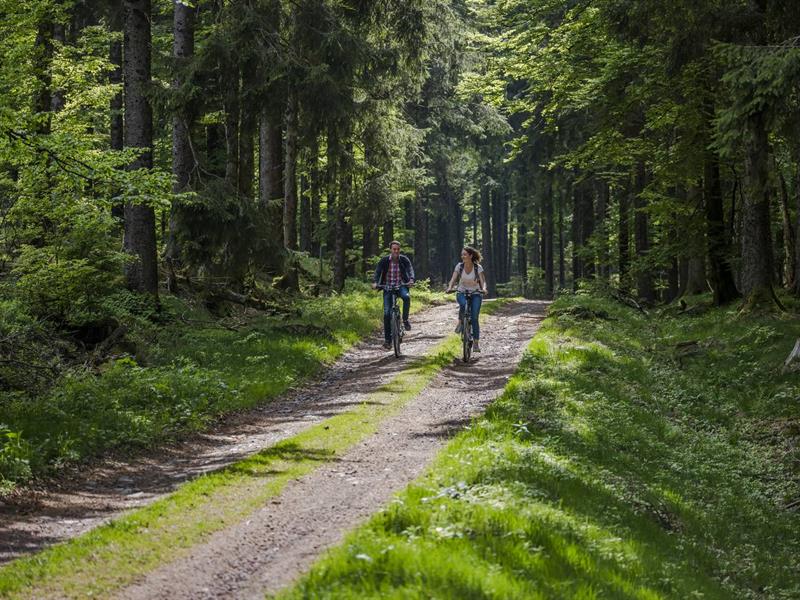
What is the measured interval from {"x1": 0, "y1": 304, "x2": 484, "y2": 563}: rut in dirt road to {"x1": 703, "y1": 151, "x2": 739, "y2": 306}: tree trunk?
33.2ft

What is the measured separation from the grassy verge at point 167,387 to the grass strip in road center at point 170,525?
69.6 inches

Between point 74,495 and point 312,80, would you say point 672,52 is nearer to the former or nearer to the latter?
point 312,80

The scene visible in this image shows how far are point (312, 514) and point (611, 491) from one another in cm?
331

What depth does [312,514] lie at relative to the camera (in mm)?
6473

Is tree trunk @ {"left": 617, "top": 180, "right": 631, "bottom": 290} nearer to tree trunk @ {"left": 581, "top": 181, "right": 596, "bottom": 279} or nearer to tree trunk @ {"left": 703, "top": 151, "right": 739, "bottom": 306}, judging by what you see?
tree trunk @ {"left": 581, "top": 181, "right": 596, "bottom": 279}

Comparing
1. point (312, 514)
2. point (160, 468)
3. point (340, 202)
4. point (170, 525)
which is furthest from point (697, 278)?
point (170, 525)

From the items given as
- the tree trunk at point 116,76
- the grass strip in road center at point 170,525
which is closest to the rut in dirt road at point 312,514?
the grass strip in road center at point 170,525

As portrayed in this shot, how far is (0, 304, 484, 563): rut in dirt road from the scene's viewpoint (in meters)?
6.54

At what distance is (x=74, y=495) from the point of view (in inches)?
296

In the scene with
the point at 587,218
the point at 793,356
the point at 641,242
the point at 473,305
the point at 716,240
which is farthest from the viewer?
the point at 587,218

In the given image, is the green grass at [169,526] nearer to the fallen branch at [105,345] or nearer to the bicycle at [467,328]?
the fallen branch at [105,345]

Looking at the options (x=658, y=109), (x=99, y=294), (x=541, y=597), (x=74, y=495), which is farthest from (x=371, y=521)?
(x=658, y=109)

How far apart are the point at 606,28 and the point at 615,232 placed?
1711 centimetres

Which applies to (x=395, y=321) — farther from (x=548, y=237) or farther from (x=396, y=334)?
(x=548, y=237)
